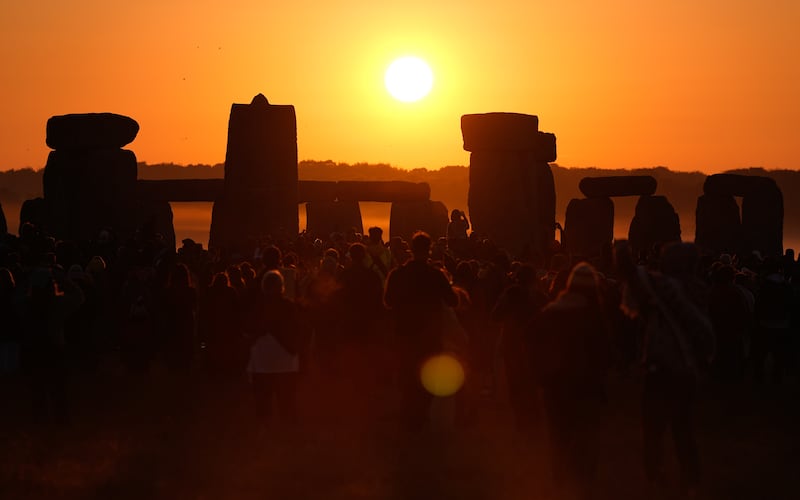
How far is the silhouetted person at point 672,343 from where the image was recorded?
339 inches

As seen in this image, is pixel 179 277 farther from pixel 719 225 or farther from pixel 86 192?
pixel 719 225

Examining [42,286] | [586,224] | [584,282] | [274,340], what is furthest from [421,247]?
[586,224]

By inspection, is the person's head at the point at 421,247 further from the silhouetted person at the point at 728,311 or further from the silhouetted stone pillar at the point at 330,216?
the silhouetted stone pillar at the point at 330,216

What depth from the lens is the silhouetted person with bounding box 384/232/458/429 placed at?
1048 cm

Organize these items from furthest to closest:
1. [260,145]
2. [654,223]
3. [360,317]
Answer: [654,223], [260,145], [360,317]

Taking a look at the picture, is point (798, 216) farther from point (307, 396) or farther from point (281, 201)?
point (307, 396)

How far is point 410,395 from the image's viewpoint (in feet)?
35.1

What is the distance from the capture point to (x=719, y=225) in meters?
30.9

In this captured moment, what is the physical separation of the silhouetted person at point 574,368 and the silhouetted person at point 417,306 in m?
1.98

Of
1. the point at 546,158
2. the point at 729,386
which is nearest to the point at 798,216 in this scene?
the point at 546,158

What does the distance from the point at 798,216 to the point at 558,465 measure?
365 ft

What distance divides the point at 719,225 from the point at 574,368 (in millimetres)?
23377

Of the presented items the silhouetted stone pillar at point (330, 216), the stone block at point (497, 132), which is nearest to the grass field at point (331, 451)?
the stone block at point (497, 132)

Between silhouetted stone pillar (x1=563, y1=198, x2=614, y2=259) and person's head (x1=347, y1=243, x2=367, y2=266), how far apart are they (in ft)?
63.3
